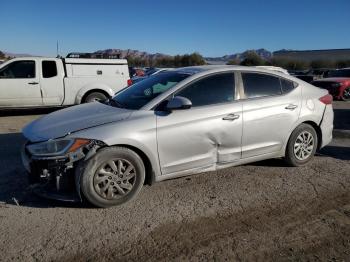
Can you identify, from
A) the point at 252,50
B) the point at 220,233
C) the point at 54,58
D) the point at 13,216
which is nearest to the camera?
the point at 220,233

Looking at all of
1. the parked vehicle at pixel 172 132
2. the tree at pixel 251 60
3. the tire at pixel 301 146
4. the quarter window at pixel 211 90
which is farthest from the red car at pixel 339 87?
the tree at pixel 251 60

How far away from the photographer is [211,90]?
4988 millimetres

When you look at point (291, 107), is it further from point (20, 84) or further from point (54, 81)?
point (20, 84)

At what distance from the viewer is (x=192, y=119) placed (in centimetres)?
465

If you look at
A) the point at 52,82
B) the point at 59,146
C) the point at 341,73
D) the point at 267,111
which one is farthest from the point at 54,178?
the point at 341,73

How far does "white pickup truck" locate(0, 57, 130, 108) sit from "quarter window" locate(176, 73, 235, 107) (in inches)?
288

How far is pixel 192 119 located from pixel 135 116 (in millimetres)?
714

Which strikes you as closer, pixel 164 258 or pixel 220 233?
pixel 164 258

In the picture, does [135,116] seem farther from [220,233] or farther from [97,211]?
[220,233]

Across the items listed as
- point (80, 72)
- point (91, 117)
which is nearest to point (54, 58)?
point (80, 72)

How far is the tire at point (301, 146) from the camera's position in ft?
18.4

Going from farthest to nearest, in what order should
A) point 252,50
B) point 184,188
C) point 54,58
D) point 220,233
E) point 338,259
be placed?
point 252,50
point 54,58
point 184,188
point 220,233
point 338,259

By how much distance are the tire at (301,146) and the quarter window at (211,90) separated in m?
1.29

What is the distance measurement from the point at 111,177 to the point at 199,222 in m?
1.11
